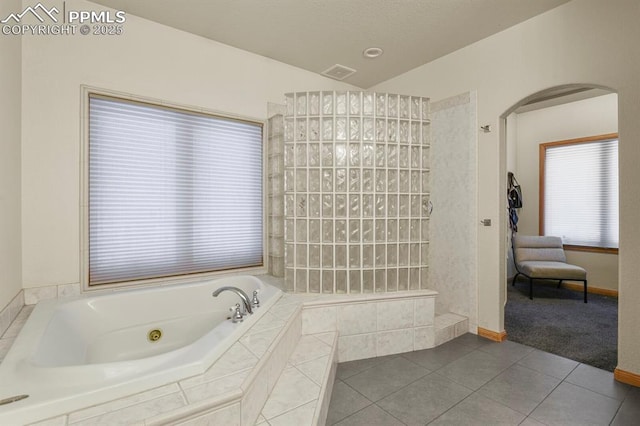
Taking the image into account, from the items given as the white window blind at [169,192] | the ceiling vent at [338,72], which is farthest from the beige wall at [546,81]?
the white window blind at [169,192]

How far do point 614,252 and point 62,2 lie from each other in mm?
6088

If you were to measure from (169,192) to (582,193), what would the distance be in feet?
16.7

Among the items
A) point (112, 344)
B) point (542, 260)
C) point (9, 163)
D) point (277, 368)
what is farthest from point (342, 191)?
point (542, 260)

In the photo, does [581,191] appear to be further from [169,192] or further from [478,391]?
[169,192]

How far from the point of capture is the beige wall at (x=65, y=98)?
1.97m

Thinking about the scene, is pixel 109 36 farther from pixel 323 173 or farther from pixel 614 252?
pixel 614 252

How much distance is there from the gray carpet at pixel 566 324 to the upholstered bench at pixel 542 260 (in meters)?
0.21

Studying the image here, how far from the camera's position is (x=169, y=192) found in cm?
250

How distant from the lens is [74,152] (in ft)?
6.89

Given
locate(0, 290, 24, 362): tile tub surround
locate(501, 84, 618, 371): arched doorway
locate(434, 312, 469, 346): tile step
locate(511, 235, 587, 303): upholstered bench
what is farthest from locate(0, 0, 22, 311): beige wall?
locate(511, 235, 587, 303): upholstered bench

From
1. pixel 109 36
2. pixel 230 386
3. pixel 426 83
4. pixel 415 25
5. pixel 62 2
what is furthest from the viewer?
pixel 426 83

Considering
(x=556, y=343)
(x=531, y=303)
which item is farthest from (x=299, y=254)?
(x=531, y=303)

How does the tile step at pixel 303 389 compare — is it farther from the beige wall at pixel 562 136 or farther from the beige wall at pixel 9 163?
the beige wall at pixel 562 136

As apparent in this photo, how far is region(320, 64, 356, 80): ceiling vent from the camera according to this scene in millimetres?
3165
